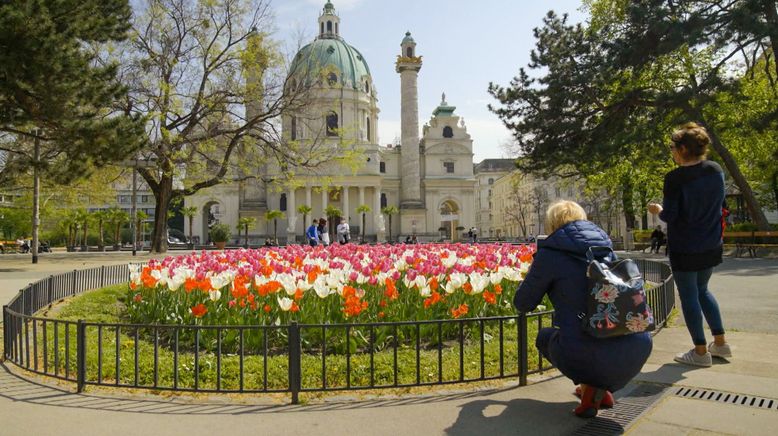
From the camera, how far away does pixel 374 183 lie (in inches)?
2901

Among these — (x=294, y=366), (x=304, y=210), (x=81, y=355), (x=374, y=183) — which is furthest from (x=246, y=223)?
(x=294, y=366)

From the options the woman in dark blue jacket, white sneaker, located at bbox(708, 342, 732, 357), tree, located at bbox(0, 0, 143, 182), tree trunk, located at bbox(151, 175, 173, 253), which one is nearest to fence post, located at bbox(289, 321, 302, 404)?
the woman in dark blue jacket

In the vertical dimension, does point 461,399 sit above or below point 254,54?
below

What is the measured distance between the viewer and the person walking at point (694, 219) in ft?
18.6

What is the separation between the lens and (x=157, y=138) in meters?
28.5

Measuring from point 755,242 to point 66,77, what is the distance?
87.2 ft

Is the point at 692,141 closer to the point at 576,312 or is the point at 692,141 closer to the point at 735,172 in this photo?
the point at 576,312

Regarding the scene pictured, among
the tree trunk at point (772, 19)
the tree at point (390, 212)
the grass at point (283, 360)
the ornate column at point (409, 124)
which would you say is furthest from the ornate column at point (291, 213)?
the grass at point (283, 360)

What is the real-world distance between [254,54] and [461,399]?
27.6 metres

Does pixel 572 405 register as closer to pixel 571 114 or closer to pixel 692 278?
pixel 692 278

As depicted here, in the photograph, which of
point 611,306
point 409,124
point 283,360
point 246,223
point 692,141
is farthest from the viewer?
point 409,124

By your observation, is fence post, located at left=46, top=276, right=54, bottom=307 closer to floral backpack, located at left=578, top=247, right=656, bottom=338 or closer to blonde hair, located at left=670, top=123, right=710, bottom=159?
floral backpack, located at left=578, top=247, right=656, bottom=338

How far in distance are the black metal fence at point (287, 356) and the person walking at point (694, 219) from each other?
1.34 metres

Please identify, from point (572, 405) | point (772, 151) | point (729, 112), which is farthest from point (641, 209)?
point (572, 405)
